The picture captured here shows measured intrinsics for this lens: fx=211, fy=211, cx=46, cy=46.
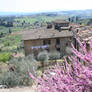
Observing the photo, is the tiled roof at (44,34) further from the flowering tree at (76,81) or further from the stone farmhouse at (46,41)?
the flowering tree at (76,81)

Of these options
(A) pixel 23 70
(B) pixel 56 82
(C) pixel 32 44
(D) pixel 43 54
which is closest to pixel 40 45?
(C) pixel 32 44

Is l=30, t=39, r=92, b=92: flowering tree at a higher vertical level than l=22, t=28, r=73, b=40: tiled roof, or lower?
higher

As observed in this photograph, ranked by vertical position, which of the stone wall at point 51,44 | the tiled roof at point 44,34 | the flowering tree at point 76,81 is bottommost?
the stone wall at point 51,44

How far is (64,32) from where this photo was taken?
121 ft

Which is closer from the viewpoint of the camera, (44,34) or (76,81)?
(76,81)

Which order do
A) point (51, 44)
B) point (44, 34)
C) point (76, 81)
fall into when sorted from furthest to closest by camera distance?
point (44, 34), point (51, 44), point (76, 81)

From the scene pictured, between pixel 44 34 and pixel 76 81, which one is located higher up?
pixel 76 81

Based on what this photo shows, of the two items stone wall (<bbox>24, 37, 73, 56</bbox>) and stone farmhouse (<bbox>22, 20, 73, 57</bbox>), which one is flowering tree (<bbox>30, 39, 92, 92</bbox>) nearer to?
stone farmhouse (<bbox>22, 20, 73, 57</bbox>)

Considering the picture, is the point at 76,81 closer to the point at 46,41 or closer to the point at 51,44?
the point at 51,44

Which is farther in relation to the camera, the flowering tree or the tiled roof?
the tiled roof

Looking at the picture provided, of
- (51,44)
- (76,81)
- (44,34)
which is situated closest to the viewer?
(76,81)

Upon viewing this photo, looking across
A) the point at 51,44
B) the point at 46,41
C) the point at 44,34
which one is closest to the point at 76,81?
the point at 51,44

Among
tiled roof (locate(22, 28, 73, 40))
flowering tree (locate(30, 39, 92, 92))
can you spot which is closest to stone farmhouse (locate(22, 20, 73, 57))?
tiled roof (locate(22, 28, 73, 40))

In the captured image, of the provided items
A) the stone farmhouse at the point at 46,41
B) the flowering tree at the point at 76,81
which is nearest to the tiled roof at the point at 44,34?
the stone farmhouse at the point at 46,41
